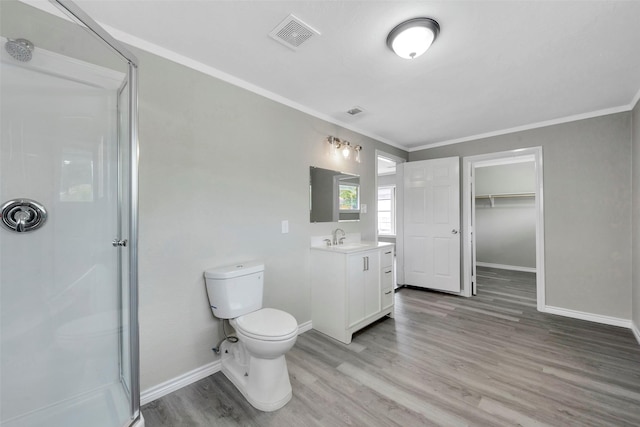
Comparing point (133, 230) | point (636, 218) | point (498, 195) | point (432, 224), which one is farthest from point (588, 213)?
point (133, 230)

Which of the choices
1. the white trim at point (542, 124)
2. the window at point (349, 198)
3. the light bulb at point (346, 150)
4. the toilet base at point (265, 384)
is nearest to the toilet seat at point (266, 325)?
the toilet base at point (265, 384)

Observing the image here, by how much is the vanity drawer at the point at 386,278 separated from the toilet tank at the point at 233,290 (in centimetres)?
139

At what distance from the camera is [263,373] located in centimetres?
160

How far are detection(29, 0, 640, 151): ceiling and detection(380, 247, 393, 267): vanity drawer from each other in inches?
59.7

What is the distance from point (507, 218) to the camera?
17.5ft

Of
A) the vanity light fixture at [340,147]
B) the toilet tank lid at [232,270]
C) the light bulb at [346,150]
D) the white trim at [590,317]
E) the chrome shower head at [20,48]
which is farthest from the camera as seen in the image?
the light bulb at [346,150]

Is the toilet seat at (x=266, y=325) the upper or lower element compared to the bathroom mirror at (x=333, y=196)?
lower

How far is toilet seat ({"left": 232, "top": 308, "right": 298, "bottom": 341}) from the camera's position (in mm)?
1554

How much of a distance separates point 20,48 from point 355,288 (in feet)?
8.66

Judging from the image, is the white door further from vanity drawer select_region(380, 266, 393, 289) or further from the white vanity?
the white vanity

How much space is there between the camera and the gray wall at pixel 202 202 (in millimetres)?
1655

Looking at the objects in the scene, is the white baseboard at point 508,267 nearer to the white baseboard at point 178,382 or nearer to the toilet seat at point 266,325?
the toilet seat at point 266,325

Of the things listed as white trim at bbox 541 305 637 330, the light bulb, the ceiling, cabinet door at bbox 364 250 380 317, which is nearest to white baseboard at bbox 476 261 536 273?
white trim at bbox 541 305 637 330

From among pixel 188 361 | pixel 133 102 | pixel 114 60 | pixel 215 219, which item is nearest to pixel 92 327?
pixel 188 361
